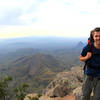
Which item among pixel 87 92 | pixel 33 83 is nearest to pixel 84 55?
pixel 87 92

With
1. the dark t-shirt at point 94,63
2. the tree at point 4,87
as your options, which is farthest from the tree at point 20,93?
the dark t-shirt at point 94,63

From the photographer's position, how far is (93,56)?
19.7 ft

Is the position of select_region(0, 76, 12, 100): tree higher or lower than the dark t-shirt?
lower

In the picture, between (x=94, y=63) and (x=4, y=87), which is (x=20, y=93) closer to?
(x=4, y=87)

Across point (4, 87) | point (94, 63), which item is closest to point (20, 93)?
point (4, 87)

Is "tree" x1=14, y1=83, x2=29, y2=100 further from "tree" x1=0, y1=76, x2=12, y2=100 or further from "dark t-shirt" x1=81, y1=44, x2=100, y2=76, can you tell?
"dark t-shirt" x1=81, y1=44, x2=100, y2=76

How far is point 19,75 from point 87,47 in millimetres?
192697

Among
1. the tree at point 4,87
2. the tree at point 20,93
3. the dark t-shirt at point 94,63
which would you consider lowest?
the tree at point 20,93

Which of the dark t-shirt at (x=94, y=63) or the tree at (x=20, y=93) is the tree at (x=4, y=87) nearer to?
the tree at (x=20, y=93)

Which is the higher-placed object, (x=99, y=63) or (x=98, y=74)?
(x=99, y=63)

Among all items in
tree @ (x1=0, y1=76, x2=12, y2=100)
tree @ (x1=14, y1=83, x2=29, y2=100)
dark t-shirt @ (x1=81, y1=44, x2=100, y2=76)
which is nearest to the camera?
dark t-shirt @ (x1=81, y1=44, x2=100, y2=76)

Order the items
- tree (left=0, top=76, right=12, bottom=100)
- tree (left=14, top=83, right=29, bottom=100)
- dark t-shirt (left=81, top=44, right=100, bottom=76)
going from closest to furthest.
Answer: dark t-shirt (left=81, top=44, right=100, bottom=76) → tree (left=0, top=76, right=12, bottom=100) → tree (left=14, top=83, right=29, bottom=100)

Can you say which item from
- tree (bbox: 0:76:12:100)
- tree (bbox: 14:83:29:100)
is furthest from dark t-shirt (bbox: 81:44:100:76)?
tree (bbox: 14:83:29:100)

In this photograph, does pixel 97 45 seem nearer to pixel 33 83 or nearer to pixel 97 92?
pixel 97 92
